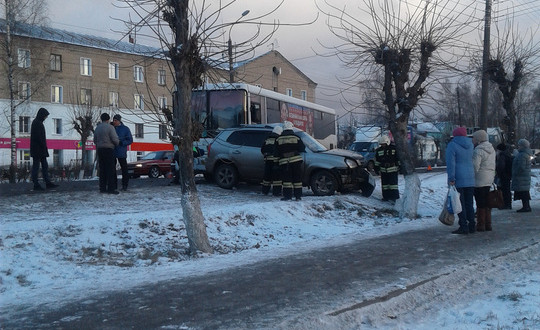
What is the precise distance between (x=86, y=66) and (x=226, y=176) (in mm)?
39417

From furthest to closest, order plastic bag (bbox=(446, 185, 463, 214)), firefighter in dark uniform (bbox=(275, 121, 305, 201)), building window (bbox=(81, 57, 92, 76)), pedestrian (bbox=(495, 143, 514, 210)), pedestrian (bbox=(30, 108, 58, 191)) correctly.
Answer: building window (bbox=(81, 57, 92, 76))
pedestrian (bbox=(495, 143, 514, 210))
firefighter in dark uniform (bbox=(275, 121, 305, 201))
pedestrian (bbox=(30, 108, 58, 191))
plastic bag (bbox=(446, 185, 463, 214))

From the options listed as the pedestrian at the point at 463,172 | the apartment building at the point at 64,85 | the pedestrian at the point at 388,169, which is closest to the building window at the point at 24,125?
the apartment building at the point at 64,85

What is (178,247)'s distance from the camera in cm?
845

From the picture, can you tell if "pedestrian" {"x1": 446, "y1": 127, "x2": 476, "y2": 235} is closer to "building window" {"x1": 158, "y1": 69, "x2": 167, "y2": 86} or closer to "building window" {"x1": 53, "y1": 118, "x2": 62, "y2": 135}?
"building window" {"x1": 158, "y1": 69, "x2": 167, "y2": 86}

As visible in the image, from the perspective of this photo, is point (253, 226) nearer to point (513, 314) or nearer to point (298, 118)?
point (513, 314)

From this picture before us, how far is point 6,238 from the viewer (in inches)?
286

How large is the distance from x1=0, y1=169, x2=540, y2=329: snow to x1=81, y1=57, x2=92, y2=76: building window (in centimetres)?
4035

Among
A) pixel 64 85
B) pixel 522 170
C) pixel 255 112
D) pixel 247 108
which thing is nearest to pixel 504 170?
pixel 522 170

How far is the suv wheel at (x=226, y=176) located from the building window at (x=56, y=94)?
38.1 m

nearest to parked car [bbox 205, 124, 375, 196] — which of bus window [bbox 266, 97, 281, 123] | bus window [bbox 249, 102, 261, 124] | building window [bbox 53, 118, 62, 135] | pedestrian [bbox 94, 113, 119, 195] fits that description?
pedestrian [bbox 94, 113, 119, 195]

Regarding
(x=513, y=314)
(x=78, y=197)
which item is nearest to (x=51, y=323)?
(x=513, y=314)

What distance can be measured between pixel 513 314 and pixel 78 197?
8769mm

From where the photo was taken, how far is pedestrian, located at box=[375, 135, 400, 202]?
560 inches

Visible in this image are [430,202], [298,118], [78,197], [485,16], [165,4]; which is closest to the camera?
[165,4]
